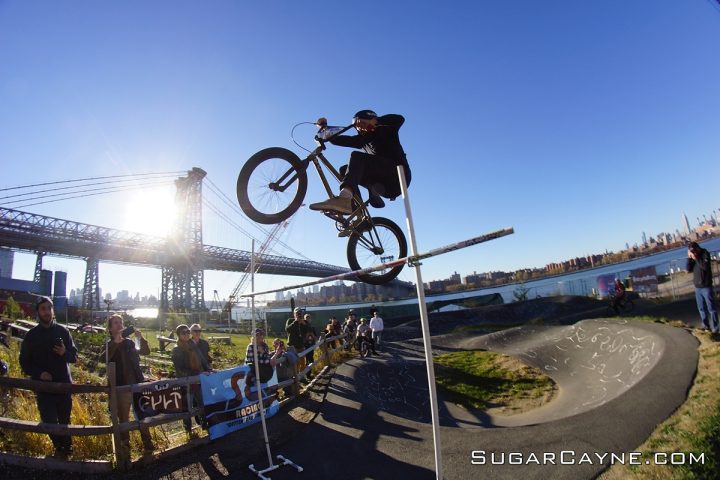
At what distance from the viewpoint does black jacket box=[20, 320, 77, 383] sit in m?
5.25

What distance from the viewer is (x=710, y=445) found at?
14.1ft

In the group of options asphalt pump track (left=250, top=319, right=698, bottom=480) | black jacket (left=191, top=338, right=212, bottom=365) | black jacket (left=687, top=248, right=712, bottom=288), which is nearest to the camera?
asphalt pump track (left=250, top=319, right=698, bottom=480)

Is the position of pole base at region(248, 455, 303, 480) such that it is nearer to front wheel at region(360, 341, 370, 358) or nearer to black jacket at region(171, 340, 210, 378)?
black jacket at region(171, 340, 210, 378)

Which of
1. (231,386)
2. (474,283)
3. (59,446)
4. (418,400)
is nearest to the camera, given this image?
(59,446)

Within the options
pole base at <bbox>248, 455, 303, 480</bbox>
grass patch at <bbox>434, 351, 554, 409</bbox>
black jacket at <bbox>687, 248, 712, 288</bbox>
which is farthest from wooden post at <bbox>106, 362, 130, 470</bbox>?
black jacket at <bbox>687, 248, 712, 288</bbox>

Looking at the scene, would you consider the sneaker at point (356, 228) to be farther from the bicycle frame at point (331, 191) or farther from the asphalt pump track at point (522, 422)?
the asphalt pump track at point (522, 422)

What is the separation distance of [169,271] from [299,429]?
1431 inches

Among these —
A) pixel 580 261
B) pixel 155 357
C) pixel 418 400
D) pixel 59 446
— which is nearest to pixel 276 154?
pixel 59 446

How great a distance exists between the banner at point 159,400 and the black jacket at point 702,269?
11.8 meters

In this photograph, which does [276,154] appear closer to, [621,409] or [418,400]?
[621,409]

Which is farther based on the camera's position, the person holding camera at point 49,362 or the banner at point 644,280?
the banner at point 644,280

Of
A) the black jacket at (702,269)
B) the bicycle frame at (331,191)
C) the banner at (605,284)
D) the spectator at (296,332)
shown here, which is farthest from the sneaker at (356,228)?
the banner at (605,284)

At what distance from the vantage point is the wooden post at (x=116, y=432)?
213 inches

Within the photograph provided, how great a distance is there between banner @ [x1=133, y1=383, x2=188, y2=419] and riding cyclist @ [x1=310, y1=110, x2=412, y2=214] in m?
4.67
